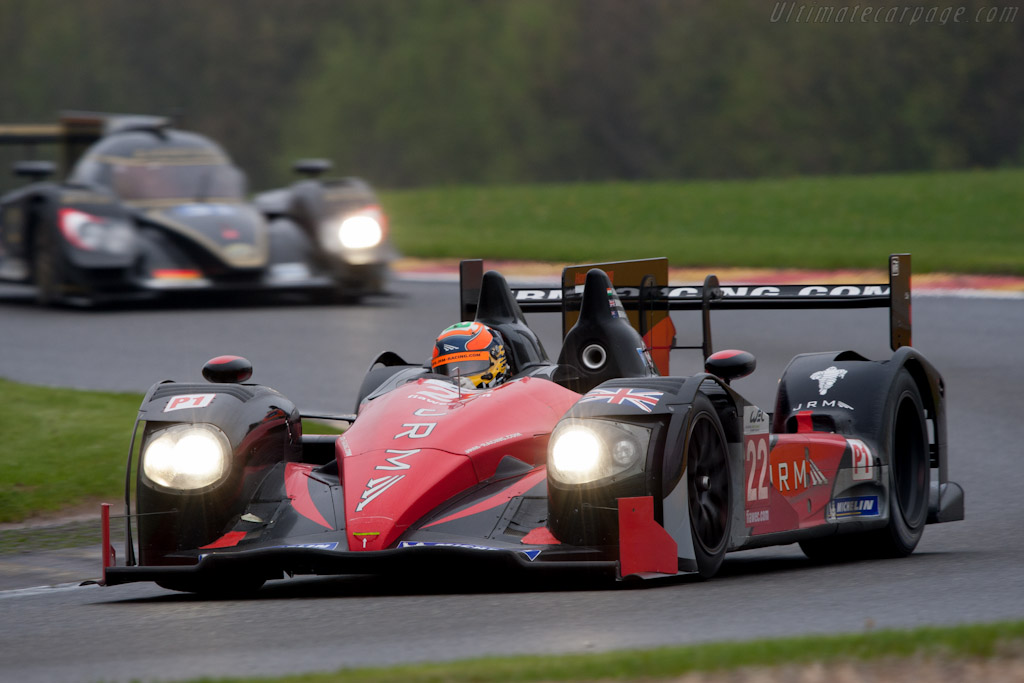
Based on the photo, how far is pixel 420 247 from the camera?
25391 millimetres

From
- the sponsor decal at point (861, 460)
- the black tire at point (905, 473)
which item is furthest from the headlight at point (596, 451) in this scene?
the black tire at point (905, 473)

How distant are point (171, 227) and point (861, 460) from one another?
11388 millimetres

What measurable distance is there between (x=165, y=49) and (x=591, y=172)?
2020 cm

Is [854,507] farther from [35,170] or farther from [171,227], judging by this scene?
[35,170]

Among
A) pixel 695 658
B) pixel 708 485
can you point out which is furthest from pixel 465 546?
pixel 695 658

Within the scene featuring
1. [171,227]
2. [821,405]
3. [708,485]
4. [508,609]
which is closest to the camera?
[508,609]

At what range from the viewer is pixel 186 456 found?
6586 mm

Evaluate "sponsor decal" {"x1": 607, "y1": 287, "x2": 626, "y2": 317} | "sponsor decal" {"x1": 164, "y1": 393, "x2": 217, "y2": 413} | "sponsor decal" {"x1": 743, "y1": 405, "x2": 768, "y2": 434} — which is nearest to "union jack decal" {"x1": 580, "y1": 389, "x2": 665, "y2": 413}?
"sponsor decal" {"x1": 743, "y1": 405, "x2": 768, "y2": 434}

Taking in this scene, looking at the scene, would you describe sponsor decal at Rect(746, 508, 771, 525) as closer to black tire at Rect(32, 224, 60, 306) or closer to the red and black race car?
the red and black race car

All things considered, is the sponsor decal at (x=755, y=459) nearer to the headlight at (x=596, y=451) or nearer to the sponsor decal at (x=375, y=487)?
the headlight at (x=596, y=451)

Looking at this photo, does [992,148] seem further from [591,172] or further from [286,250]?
[286,250]

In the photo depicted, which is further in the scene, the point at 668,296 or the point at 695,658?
the point at 668,296

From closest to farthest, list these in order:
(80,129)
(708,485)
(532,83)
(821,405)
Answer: (708,485) → (821,405) → (80,129) → (532,83)

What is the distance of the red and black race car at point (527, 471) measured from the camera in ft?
19.6
